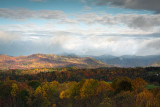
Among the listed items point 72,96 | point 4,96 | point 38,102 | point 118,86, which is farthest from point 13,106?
point 118,86

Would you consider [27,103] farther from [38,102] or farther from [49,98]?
[49,98]

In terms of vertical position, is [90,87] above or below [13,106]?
above

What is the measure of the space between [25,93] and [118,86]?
59.5m

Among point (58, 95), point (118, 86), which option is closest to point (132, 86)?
point (118, 86)

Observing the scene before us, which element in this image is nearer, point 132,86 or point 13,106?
point 132,86

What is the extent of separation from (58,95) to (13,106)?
3047cm

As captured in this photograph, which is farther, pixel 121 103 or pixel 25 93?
pixel 25 93

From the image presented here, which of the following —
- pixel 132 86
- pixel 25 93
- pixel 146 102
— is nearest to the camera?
pixel 146 102

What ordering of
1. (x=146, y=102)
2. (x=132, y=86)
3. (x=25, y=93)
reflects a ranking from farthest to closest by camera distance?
1. (x=25, y=93)
2. (x=132, y=86)
3. (x=146, y=102)

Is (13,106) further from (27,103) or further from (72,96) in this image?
(72,96)

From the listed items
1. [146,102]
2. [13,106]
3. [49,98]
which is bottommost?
[13,106]

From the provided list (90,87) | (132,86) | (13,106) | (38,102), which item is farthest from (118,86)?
(13,106)

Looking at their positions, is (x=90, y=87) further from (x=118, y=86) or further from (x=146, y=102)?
(x=146, y=102)

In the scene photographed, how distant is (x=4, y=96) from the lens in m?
113
